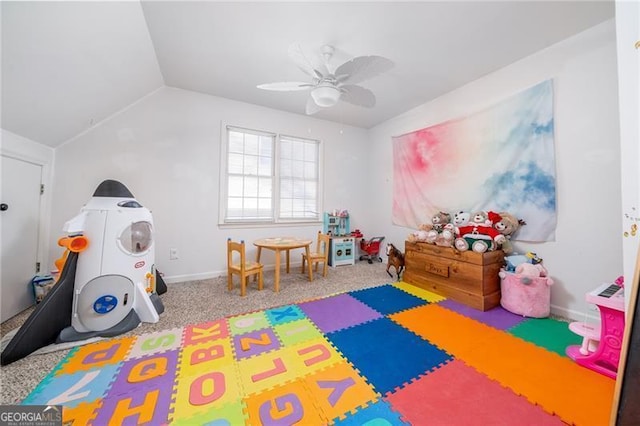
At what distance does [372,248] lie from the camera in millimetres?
4426

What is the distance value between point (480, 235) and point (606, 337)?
1.20 metres

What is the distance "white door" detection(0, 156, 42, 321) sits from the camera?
205cm

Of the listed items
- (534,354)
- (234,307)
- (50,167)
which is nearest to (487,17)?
(534,354)

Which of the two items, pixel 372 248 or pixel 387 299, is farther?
pixel 372 248

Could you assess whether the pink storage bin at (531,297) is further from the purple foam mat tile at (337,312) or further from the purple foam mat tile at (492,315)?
the purple foam mat tile at (337,312)

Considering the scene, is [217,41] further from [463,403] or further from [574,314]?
[574,314]

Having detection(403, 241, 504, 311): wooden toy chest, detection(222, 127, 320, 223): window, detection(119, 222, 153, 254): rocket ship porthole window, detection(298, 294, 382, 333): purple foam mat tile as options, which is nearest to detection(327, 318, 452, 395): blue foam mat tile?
detection(298, 294, 382, 333): purple foam mat tile

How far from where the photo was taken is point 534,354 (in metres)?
1.68

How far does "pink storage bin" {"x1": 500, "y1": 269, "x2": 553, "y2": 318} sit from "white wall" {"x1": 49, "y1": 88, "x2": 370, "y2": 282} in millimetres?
3307

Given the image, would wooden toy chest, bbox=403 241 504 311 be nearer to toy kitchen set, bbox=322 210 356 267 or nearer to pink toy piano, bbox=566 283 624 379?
pink toy piano, bbox=566 283 624 379

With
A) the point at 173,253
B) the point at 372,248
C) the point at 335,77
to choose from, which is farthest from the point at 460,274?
the point at 173,253

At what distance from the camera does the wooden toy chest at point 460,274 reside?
2404 millimetres

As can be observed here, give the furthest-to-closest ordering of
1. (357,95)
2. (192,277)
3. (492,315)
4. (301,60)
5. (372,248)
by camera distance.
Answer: (372,248), (192,277), (357,95), (492,315), (301,60)

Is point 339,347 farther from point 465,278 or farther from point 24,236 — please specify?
point 24,236
